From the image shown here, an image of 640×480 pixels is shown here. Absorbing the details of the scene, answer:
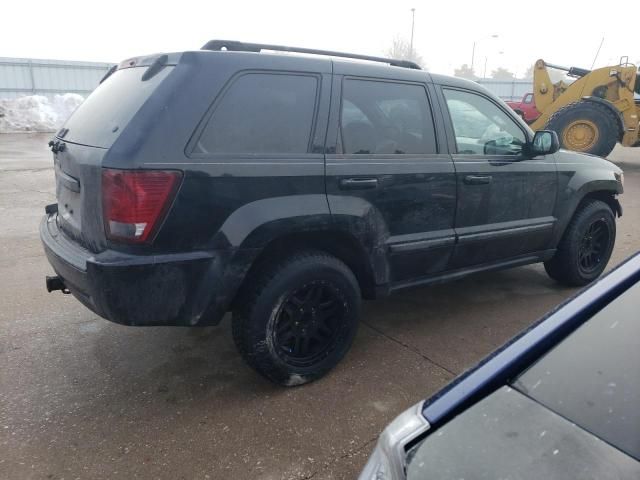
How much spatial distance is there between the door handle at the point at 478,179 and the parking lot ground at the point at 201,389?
1.10 m

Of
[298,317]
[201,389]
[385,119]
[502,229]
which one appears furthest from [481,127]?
[201,389]

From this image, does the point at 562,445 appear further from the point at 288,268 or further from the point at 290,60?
the point at 290,60

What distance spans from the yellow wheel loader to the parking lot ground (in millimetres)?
8696

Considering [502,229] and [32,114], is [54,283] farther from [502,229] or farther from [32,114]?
[32,114]

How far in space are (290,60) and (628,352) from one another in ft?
7.39

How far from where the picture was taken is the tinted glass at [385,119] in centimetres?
307

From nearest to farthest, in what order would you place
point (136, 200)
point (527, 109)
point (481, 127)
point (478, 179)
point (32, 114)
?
1. point (136, 200)
2. point (478, 179)
3. point (481, 127)
4. point (527, 109)
5. point (32, 114)

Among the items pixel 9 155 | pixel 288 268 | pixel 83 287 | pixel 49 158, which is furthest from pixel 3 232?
pixel 9 155

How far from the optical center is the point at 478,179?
3600mm

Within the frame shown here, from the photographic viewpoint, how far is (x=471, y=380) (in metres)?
1.36

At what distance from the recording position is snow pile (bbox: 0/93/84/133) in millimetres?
22156

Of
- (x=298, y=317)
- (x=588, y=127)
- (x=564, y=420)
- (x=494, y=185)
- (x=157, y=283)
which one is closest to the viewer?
(x=564, y=420)

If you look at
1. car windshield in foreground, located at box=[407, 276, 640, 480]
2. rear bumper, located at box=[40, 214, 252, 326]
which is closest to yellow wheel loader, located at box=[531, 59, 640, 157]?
rear bumper, located at box=[40, 214, 252, 326]

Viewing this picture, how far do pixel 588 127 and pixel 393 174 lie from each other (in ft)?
34.9
